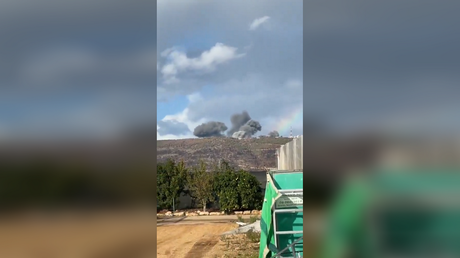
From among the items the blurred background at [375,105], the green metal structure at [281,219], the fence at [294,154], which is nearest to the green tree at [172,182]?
the fence at [294,154]

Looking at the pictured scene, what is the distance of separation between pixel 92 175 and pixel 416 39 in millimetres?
654

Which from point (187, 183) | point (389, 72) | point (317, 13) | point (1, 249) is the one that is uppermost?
point (317, 13)

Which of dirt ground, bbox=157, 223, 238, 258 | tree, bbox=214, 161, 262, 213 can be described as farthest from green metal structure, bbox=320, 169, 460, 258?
tree, bbox=214, 161, 262, 213

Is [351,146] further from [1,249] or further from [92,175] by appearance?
[1,249]

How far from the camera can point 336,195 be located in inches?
21.9

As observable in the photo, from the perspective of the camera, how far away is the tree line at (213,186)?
788cm

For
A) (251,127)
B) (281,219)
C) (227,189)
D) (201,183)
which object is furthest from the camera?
(201,183)

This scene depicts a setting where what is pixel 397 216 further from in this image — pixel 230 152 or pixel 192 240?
pixel 230 152

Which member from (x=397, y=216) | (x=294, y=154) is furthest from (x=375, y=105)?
(x=294, y=154)

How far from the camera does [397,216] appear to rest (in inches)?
23.0

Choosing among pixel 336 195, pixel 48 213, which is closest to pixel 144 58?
pixel 48 213

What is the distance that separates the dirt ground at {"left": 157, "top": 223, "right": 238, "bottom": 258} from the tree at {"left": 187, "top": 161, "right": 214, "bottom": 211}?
0.99 metres

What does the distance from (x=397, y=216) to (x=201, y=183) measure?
7.79 meters

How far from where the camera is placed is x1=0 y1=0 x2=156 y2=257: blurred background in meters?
0.66
